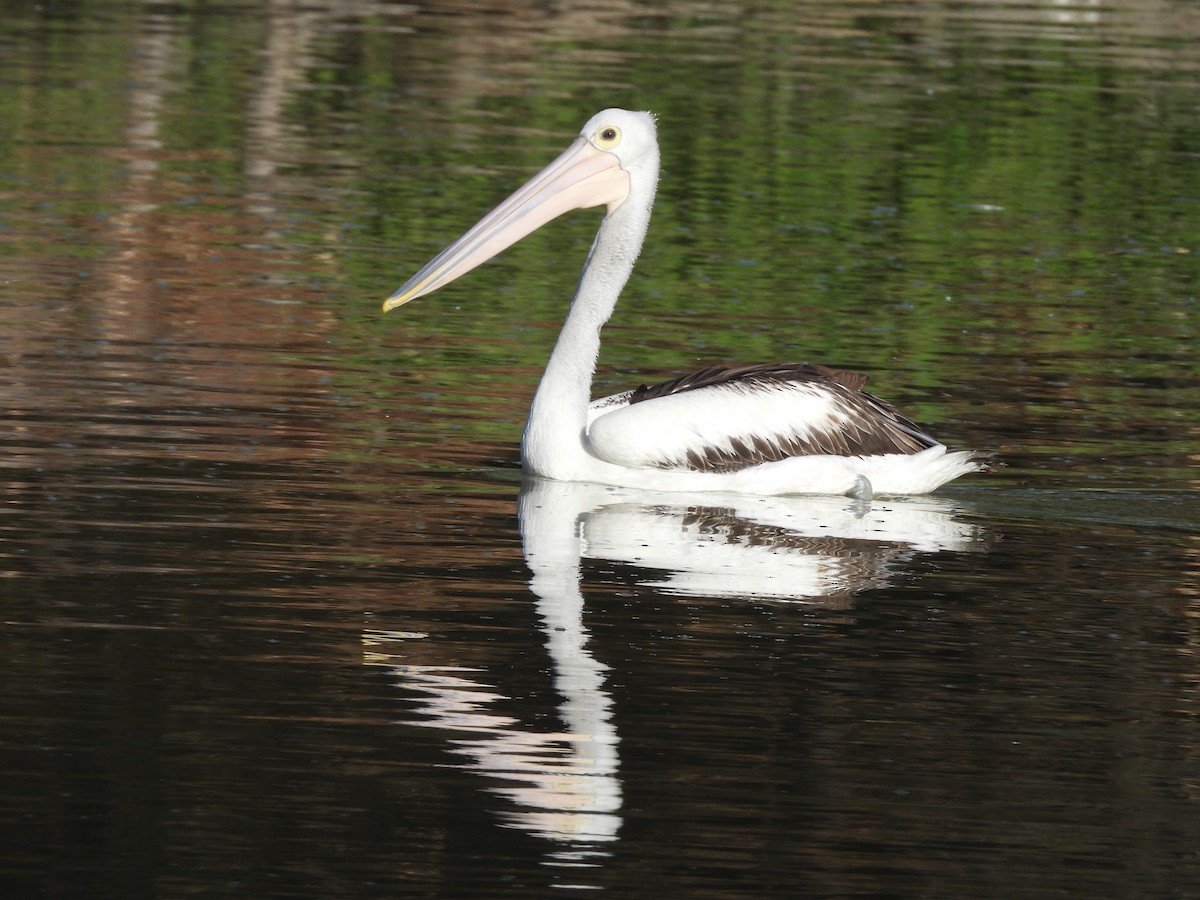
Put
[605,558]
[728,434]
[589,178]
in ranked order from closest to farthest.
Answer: [605,558] < [728,434] < [589,178]

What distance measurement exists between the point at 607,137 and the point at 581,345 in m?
0.91

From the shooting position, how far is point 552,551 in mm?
7484

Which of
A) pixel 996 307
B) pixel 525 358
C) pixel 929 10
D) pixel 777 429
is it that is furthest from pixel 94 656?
pixel 929 10

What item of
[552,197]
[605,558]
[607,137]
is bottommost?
[605,558]

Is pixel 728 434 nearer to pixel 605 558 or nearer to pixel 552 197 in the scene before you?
pixel 605 558

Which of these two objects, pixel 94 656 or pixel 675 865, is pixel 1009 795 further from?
pixel 94 656

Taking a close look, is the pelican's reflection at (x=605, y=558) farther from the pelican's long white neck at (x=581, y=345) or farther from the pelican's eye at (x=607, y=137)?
the pelican's eye at (x=607, y=137)

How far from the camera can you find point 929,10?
30906 mm

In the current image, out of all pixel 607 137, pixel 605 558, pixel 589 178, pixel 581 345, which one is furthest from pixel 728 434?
pixel 607 137

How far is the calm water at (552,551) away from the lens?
4957mm

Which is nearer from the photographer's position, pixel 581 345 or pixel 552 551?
pixel 552 551

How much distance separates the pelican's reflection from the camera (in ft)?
17.0

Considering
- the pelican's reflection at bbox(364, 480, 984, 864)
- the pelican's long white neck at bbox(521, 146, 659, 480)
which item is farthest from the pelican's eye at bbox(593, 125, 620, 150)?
the pelican's reflection at bbox(364, 480, 984, 864)

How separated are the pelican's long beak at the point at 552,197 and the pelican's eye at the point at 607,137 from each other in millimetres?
30
